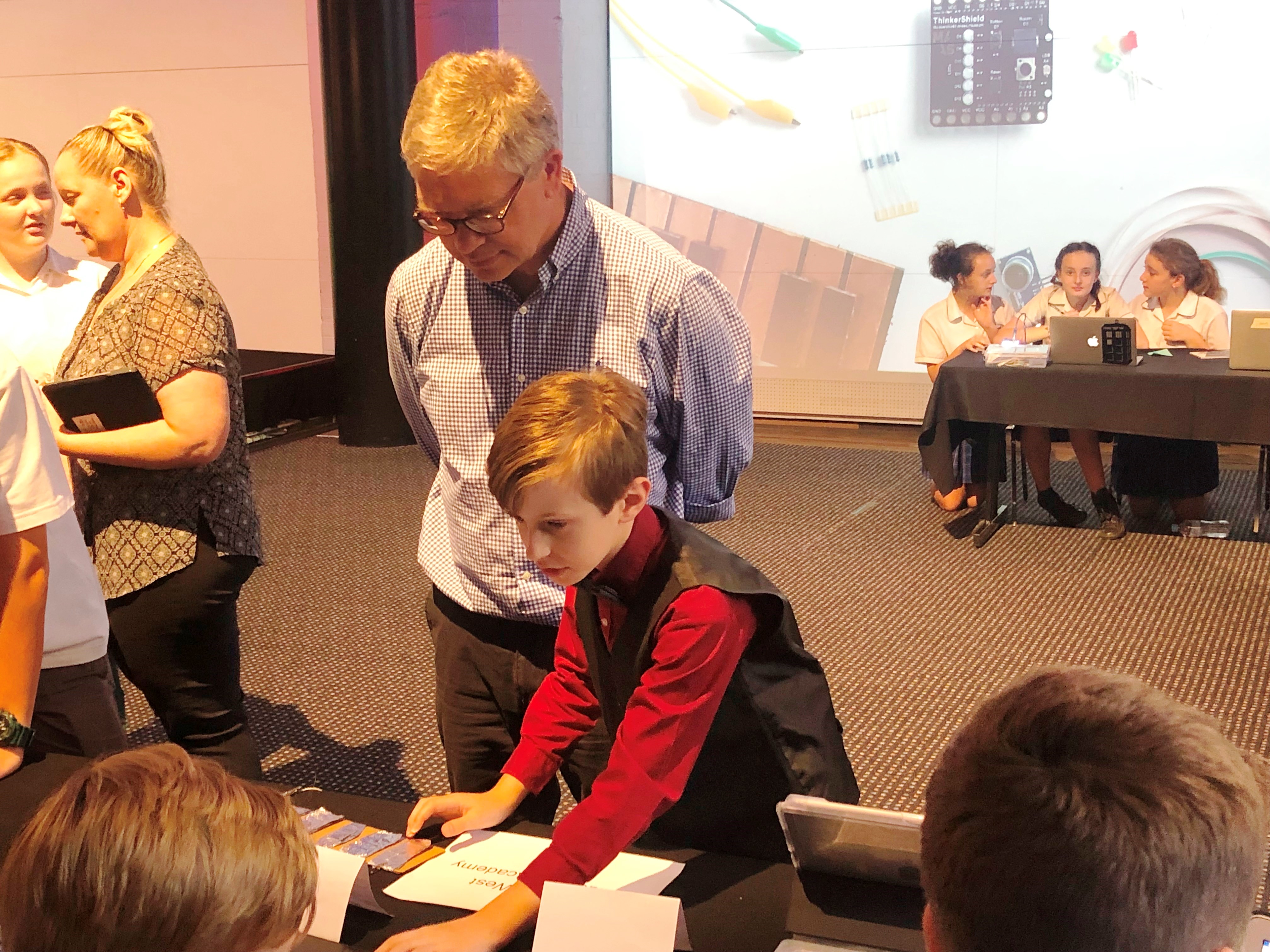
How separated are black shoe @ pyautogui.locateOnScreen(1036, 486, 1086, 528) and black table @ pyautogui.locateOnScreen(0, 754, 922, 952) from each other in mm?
4139

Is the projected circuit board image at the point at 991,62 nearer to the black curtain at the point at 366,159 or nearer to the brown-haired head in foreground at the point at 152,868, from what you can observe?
the black curtain at the point at 366,159

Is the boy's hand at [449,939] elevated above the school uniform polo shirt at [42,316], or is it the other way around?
the school uniform polo shirt at [42,316]

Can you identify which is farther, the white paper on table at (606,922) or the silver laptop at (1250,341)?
the silver laptop at (1250,341)

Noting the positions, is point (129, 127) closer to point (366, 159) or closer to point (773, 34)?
point (366, 159)

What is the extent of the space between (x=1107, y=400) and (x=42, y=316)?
3746 millimetres

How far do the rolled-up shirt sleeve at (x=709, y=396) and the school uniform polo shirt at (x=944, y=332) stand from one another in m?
3.81

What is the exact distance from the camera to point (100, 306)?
6.91 feet

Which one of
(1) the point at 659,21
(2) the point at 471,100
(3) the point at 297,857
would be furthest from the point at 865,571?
(1) the point at 659,21

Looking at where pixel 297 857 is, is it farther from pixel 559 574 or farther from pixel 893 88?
pixel 893 88

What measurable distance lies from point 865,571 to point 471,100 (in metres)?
3.29

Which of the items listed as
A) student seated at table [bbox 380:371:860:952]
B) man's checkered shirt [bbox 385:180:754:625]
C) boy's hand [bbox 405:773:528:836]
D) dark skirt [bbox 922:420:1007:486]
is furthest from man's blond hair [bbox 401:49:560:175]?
dark skirt [bbox 922:420:1007:486]

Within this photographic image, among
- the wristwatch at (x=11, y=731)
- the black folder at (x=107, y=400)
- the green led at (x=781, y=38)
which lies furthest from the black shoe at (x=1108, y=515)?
the wristwatch at (x=11, y=731)

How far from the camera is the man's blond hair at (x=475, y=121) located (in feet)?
4.56

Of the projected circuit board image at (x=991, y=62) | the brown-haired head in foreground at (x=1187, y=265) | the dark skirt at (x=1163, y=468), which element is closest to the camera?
the dark skirt at (x=1163, y=468)
